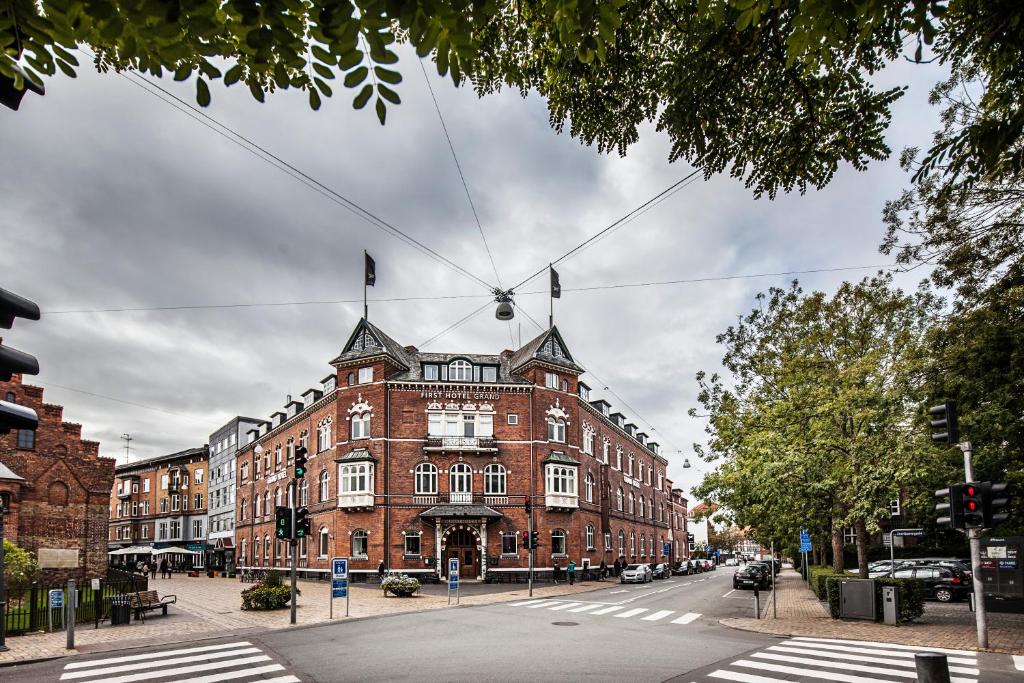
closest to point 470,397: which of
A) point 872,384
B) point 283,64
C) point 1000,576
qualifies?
Result: point 872,384

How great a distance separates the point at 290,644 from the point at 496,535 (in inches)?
1028

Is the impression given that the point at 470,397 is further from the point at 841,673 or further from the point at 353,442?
the point at 841,673

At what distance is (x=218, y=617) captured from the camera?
69.2 ft

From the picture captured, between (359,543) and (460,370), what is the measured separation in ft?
39.0

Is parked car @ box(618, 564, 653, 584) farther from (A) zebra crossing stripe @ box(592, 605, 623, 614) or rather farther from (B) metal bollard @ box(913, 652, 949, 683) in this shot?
(B) metal bollard @ box(913, 652, 949, 683)

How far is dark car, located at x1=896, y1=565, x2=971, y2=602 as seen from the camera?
25.2 meters

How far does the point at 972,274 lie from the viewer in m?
13.2

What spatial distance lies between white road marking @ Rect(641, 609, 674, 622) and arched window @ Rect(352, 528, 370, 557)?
2139cm

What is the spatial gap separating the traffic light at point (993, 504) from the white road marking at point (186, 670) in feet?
47.4

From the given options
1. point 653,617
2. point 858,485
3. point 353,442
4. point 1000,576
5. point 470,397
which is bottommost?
point 653,617

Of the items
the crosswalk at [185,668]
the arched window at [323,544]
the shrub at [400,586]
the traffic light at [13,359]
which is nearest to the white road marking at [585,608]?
the shrub at [400,586]

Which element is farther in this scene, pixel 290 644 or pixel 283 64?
pixel 290 644

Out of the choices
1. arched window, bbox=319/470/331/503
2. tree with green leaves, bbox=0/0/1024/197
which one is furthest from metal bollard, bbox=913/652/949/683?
arched window, bbox=319/470/331/503

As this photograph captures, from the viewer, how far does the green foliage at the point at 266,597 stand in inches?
896
